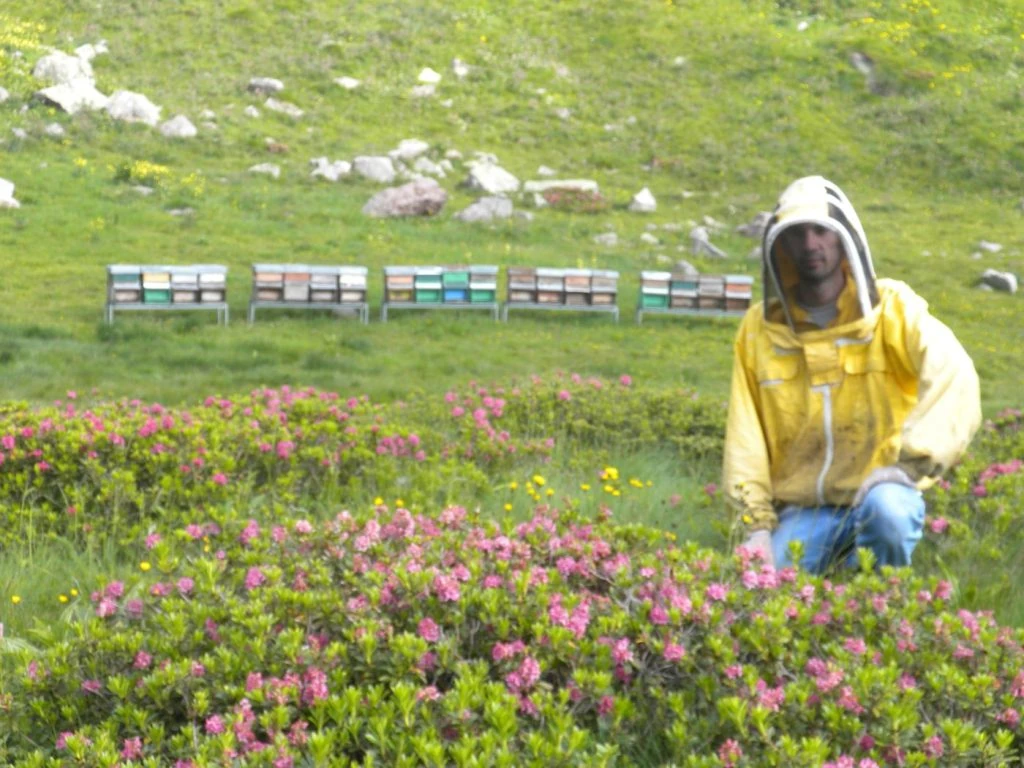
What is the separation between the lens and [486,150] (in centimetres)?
2622

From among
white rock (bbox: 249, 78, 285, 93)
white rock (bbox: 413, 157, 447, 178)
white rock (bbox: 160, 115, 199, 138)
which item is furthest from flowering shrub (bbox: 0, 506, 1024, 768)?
white rock (bbox: 249, 78, 285, 93)

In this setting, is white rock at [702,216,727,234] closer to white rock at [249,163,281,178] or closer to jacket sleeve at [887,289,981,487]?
white rock at [249,163,281,178]

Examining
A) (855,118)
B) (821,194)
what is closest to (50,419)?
(821,194)

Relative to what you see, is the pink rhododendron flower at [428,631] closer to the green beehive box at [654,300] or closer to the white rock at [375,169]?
the green beehive box at [654,300]

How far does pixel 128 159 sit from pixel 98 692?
67.9ft

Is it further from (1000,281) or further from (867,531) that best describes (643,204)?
(867,531)

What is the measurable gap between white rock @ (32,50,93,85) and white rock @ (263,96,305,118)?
351 cm

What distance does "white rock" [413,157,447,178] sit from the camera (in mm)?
24359

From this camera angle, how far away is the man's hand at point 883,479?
184 inches

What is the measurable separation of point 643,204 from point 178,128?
8876mm

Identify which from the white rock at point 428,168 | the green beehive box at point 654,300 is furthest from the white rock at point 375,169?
the green beehive box at point 654,300

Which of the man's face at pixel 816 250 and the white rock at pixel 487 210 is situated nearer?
the man's face at pixel 816 250

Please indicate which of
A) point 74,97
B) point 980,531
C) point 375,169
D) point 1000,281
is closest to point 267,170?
point 375,169

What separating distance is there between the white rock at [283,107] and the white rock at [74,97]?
10.9 feet
